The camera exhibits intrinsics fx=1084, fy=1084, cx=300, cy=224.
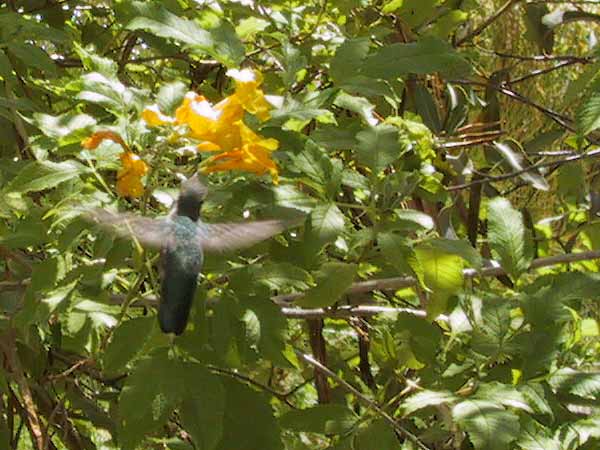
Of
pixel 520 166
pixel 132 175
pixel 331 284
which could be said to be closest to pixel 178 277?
pixel 132 175

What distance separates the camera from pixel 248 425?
1463 mm

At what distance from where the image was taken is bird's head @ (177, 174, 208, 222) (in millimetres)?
1290

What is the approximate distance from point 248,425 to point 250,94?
0.45m

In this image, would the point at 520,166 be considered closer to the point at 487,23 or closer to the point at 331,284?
the point at 487,23

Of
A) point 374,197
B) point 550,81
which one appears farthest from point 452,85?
point 550,81

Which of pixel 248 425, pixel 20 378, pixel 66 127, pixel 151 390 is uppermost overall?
pixel 66 127

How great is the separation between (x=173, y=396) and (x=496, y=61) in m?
2.47

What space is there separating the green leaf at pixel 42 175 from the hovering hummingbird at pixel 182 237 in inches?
4.9

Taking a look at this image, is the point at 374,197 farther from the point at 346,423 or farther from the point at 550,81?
the point at 550,81

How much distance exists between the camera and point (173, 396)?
1.33 metres

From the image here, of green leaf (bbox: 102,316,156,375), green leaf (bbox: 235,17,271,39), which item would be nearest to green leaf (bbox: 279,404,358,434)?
green leaf (bbox: 102,316,156,375)

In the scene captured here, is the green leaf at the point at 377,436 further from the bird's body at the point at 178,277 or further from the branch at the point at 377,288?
the bird's body at the point at 178,277

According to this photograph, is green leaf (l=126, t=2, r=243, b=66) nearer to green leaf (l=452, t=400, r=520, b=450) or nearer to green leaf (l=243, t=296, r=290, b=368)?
green leaf (l=243, t=296, r=290, b=368)

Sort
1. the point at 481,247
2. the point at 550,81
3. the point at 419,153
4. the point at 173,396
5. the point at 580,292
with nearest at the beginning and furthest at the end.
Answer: the point at 173,396 → the point at 580,292 → the point at 419,153 → the point at 481,247 → the point at 550,81
